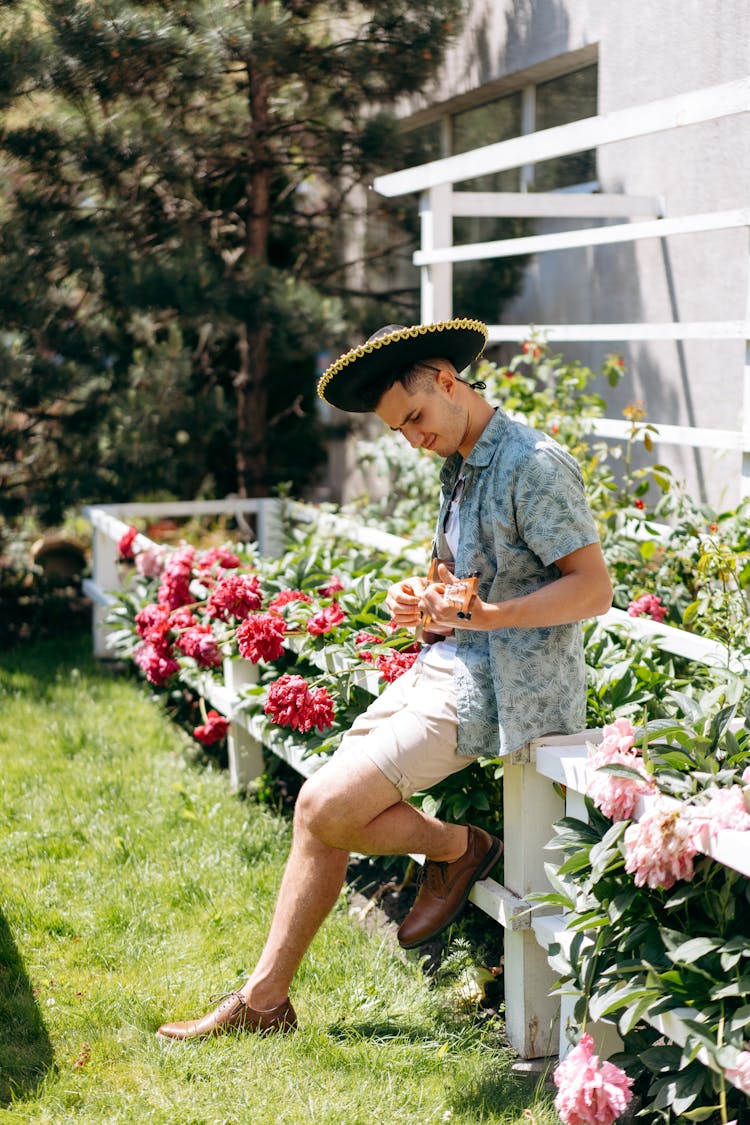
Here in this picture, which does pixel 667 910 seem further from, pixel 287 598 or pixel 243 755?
pixel 243 755

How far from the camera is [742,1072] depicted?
193 centimetres

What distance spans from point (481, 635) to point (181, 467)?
15.8 ft

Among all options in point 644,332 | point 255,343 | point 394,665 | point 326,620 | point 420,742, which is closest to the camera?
point 420,742

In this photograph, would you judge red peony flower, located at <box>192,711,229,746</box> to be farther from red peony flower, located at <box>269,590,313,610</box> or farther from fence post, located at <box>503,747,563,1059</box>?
fence post, located at <box>503,747,563,1059</box>

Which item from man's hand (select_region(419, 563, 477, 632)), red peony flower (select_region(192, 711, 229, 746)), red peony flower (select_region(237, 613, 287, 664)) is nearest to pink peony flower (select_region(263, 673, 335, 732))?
red peony flower (select_region(237, 613, 287, 664))

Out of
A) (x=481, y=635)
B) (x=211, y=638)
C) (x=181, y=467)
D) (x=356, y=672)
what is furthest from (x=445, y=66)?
(x=481, y=635)

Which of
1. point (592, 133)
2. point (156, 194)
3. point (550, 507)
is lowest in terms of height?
point (550, 507)

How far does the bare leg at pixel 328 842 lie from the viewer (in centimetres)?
267

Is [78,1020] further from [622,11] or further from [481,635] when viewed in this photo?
[622,11]

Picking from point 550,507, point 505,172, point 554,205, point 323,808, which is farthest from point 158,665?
point 505,172

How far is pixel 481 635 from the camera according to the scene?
2676 millimetres

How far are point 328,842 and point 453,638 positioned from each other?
547mm

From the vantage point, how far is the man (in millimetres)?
2516

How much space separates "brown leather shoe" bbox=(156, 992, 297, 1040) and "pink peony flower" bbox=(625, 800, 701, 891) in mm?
1035
